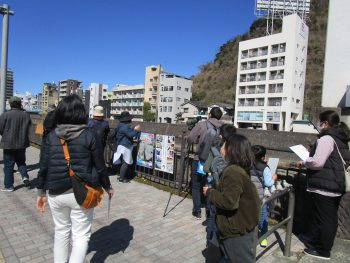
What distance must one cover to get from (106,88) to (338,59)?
9566 centimetres

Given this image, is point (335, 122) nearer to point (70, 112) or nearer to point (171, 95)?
point (70, 112)

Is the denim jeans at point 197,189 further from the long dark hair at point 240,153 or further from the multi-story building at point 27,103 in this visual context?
the multi-story building at point 27,103

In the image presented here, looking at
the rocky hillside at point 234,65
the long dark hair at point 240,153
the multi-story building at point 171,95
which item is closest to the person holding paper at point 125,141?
the long dark hair at point 240,153

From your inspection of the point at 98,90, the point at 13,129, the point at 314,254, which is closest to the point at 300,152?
the point at 314,254

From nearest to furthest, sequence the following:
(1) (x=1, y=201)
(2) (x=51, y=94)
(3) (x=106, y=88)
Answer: (1) (x=1, y=201), (2) (x=51, y=94), (3) (x=106, y=88)

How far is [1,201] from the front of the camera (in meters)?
5.29

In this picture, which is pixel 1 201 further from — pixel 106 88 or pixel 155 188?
pixel 106 88

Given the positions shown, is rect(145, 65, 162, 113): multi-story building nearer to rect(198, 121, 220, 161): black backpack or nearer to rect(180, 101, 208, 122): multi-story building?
rect(180, 101, 208, 122): multi-story building

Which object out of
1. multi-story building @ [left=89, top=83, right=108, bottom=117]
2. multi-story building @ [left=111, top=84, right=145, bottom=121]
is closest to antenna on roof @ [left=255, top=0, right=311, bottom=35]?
multi-story building @ [left=111, top=84, right=145, bottom=121]

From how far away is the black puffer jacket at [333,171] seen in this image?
3.41m

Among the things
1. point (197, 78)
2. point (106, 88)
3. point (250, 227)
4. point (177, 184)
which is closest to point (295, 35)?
point (197, 78)

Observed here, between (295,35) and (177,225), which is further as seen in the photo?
(295,35)

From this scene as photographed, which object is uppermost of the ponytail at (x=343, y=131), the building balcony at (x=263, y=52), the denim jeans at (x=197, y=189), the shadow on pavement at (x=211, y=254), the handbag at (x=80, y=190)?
the building balcony at (x=263, y=52)

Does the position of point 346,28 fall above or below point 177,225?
above
